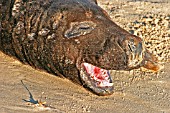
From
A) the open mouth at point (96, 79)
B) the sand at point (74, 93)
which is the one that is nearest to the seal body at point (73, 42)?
the open mouth at point (96, 79)

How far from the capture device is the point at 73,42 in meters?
5.78

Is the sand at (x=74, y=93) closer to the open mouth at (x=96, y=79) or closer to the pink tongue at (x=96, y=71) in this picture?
the open mouth at (x=96, y=79)

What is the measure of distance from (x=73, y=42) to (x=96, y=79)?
0.44 meters

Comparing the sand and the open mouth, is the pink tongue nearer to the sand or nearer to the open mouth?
the open mouth

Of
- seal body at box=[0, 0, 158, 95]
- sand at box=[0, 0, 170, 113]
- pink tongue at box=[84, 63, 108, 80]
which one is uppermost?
seal body at box=[0, 0, 158, 95]

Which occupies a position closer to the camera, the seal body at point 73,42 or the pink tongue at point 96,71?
the seal body at point 73,42

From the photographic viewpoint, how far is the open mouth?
5.79 meters

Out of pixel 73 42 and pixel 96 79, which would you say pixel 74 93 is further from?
pixel 73 42

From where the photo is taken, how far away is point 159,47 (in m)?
7.14

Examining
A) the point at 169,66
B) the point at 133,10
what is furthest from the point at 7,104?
the point at 133,10

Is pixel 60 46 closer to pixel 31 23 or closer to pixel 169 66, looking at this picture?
pixel 31 23

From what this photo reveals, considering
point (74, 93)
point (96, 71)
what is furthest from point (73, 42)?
point (74, 93)

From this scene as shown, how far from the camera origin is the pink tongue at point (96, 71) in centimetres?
588

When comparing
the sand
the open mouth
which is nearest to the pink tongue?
the open mouth
